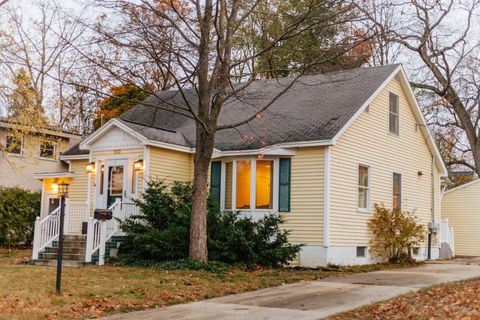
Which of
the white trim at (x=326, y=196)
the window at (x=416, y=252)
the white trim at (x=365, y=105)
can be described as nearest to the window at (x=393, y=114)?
the white trim at (x=365, y=105)

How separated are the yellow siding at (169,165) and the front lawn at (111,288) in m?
4.31

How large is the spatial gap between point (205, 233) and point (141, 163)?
4.59 metres

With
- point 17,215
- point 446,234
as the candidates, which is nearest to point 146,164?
point 17,215

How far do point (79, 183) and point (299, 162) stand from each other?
28.6ft

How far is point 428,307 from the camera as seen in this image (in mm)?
9586

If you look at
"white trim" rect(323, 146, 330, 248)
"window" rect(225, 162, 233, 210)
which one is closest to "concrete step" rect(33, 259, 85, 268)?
"window" rect(225, 162, 233, 210)

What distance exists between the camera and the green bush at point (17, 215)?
23.5 meters

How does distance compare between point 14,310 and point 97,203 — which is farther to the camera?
point 97,203

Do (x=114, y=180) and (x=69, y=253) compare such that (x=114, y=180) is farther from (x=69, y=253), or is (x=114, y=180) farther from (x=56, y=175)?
(x=56, y=175)

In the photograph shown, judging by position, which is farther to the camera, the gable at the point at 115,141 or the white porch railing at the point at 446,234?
the white porch railing at the point at 446,234

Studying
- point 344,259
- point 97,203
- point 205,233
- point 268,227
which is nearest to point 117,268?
point 205,233

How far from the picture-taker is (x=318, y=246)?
1750 centimetres

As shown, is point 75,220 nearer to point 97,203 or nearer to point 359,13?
point 97,203

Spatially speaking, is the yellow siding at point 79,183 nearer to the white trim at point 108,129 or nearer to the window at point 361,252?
the white trim at point 108,129
